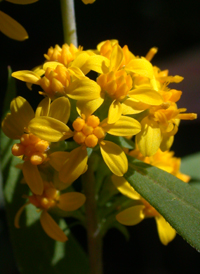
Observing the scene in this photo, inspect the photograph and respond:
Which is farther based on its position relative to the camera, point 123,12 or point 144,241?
point 123,12

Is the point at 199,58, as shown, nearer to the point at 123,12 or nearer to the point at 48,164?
the point at 123,12

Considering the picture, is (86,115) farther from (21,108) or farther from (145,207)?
(145,207)

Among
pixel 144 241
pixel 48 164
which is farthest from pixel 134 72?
pixel 144 241

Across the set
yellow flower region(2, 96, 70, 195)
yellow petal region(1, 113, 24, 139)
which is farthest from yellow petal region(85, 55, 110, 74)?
yellow petal region(1, 113, 24, 139)

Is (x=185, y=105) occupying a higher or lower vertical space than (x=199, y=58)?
lower

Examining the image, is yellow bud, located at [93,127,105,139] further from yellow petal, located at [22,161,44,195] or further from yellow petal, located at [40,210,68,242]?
yellow petal, located at [40,210,68,242]

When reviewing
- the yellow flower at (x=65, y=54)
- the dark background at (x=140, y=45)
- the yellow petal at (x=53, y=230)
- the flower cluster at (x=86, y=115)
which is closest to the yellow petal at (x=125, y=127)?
the flower cluster at (x=86, y=115)

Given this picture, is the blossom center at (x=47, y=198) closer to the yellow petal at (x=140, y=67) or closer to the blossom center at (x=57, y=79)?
the blossom center at (x=57, y=79)
